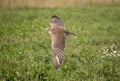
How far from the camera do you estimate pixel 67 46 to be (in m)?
9.96

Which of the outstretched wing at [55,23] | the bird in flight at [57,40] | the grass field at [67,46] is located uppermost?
the outstretched wing at [55,23]

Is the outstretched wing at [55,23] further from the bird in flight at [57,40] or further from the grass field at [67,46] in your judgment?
the grass field at [67,46]

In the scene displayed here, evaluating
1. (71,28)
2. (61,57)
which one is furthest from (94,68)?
(71,28)

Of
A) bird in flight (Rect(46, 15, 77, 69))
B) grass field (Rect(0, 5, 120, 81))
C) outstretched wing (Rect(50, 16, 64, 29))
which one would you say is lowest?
grass field (Rect(0, 5, 120, 81))

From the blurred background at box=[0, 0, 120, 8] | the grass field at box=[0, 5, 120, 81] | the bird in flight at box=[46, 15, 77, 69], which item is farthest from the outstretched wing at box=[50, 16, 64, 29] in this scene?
the blurred background at box=[0, 0, 120, 8]

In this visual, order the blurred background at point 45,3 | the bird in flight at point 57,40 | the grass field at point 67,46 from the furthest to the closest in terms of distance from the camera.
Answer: the blurred background at point 45,3, the grass field at point 67,46, the bird in flight at point 57,40

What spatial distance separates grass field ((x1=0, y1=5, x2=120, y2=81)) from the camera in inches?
273

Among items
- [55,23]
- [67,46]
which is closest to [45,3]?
[67,46]

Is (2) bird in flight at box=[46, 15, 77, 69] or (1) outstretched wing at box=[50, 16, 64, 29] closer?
(2) bird in flight at box=[46, 15, 77, 69]

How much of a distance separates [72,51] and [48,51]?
0.57 meters

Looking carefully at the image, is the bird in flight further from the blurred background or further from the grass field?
the blurred background

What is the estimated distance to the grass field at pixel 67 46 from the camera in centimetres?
693

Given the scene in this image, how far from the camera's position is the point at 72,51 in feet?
29.8

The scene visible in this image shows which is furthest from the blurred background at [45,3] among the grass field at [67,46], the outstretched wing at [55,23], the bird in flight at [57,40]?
the bird in flight at [57,40]
